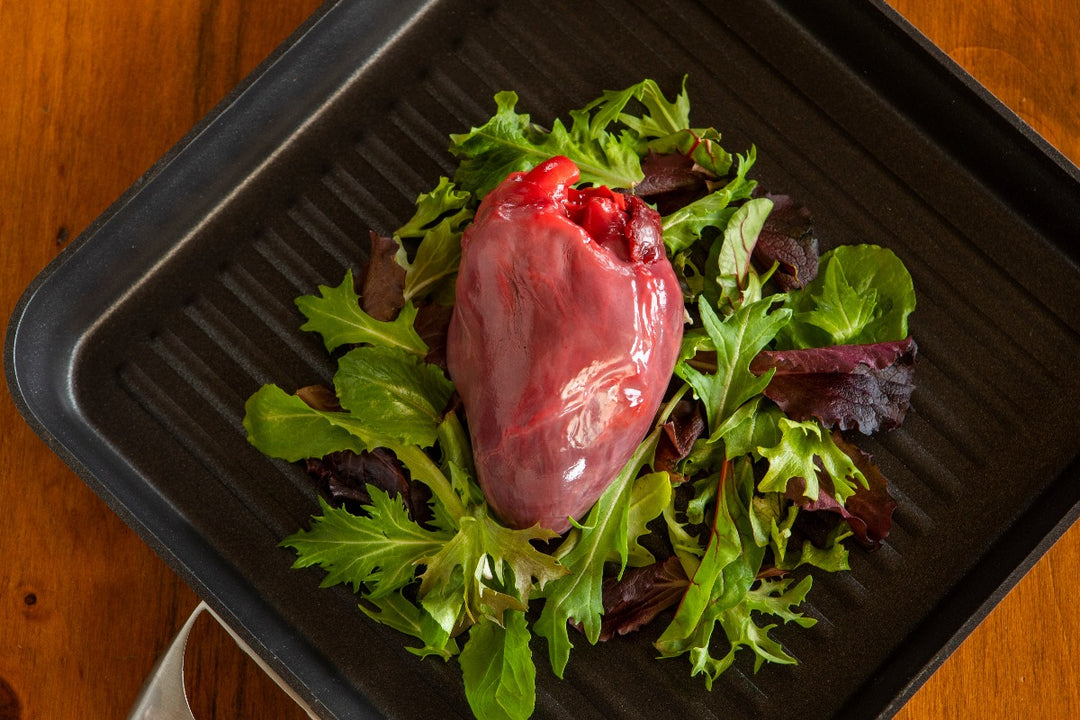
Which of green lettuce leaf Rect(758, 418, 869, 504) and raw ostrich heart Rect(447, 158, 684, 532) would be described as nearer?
raw ostrich heart Rect(447, 158, 684, 532)

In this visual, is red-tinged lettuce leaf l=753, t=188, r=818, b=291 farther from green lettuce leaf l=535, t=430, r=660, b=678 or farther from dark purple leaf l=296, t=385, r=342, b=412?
dark purple leaf l=296, t=385, r=342, b=412

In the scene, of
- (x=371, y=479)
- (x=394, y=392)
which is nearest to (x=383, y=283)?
(x=394, y=392)

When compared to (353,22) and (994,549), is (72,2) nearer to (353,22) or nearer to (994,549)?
(353,22)

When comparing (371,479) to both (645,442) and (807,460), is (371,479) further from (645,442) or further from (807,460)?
(807,460)

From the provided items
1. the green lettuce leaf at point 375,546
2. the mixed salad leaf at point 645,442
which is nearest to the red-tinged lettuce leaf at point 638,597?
the mixed salad leaf at point 645,442

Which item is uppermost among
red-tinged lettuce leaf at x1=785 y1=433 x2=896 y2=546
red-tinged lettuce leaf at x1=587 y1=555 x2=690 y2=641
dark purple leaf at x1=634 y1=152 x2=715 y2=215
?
dark purple leaf at x1=634 y1=152 x2=715 y2=215

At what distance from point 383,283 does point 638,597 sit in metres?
0.58

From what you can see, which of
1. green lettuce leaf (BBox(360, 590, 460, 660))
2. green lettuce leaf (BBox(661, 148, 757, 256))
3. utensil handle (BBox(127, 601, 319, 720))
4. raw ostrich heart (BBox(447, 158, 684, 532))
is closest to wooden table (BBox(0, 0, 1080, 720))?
utensil handle (BBox(127, 601, 319, 720))

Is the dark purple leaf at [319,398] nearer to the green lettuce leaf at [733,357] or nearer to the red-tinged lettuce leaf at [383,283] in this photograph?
the red-tinged lettuce leaf at [383,283]

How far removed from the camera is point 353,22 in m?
1.48

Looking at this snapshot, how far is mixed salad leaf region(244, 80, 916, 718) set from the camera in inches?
51.5

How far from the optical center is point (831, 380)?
1.35 meters

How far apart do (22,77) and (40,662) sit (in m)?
0.93

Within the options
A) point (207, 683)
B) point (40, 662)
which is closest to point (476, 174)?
point (207, 683)
